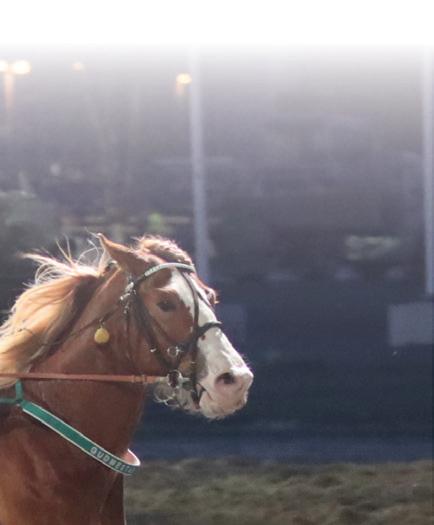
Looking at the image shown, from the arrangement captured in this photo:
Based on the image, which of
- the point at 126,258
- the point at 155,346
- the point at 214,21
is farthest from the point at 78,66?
the point at 155,346

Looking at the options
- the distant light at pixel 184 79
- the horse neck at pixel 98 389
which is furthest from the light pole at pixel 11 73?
the horse neck at pixel 98 389

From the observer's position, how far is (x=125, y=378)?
4020 millimetres

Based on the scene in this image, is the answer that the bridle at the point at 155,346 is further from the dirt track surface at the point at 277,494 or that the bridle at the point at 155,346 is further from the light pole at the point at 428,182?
the light pole at the point at 428,182

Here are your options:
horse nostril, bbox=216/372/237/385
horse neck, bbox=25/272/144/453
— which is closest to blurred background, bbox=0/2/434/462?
horse neck, bbox=25/272/144/453

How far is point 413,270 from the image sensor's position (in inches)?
407

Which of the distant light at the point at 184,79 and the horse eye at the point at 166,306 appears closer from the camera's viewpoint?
the horse eye at the point at 166,306

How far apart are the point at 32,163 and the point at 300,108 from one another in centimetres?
210

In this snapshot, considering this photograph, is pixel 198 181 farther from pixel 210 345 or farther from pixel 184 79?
pixel 210 345

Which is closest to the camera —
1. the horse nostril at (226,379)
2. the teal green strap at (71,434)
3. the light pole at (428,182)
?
the horse nostril at (226,379)

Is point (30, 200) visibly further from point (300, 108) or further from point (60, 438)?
point (60, 438)

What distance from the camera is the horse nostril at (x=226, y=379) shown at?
384 cm

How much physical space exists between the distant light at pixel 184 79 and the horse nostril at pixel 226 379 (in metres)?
6.55

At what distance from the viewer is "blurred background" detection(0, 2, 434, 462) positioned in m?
9.97

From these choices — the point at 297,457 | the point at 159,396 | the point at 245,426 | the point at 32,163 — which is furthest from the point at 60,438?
the point at 32,163
